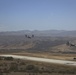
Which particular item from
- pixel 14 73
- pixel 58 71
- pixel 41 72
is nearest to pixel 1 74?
pixel 14 73

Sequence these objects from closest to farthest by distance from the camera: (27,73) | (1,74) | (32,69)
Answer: (1,74), (27,73), (32,69)

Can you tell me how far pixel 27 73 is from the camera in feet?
117

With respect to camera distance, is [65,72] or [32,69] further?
[32,69]

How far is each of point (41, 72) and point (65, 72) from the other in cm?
335

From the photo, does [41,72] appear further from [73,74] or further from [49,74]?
[73,74]

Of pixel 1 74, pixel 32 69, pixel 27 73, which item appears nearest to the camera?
pixel 1 74

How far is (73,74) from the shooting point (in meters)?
34.7

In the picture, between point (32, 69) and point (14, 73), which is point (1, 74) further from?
point (32, 69)

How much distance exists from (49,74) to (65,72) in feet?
8.35

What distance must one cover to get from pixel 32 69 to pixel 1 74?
7221 millimetres

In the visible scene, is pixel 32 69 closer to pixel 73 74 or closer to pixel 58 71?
pixel 58 71

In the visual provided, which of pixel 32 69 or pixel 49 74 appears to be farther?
pixel 32 69

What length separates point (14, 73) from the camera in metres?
35.8

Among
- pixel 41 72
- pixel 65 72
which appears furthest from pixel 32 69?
pixel 65 72
